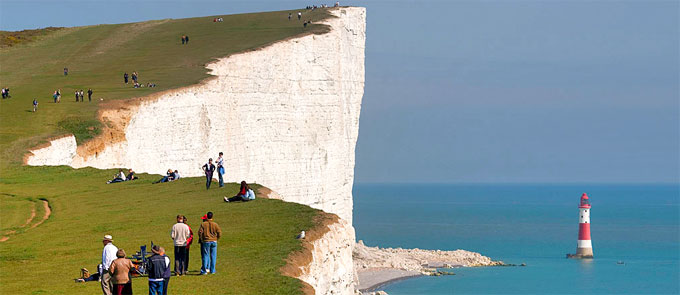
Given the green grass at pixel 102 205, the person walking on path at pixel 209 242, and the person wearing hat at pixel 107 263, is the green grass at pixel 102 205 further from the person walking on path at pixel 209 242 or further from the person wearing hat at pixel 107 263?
the person wearing hat at pixel 107 263

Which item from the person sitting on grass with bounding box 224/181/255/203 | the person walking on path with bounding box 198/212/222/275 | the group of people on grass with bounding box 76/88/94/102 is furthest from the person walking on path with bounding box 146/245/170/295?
the group of people on grass with bounding box 76/88/94/102

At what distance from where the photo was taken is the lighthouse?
91.2 m

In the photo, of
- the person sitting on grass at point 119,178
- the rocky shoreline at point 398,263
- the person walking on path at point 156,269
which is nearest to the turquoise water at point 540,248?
the rocky shoreline at point 398,263

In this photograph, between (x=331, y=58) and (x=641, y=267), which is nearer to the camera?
(x=331, y=58)

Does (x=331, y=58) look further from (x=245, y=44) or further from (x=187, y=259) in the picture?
(x=187, y=259)

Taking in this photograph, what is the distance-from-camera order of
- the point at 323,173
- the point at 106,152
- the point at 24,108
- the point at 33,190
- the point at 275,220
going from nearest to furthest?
the point at 275,220, the point at 33,190, the point at 106,152, the point at 24,108, the point at 323,173

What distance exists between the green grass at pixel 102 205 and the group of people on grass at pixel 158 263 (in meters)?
0.50

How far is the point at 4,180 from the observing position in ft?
130

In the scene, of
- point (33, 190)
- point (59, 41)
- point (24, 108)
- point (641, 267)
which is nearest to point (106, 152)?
point (24, 108)

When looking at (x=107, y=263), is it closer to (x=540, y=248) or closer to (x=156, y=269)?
(x=156, y=269)

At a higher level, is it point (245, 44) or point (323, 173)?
point (245, 44)

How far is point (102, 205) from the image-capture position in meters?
33.9

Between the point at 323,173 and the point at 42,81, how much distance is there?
1978cm

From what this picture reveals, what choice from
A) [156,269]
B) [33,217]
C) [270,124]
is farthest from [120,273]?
[270,124]
